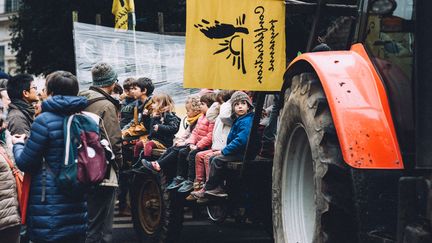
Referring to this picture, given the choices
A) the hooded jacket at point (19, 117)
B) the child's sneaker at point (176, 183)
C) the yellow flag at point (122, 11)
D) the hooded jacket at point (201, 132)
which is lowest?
the child's sneaker at point (176, 183)

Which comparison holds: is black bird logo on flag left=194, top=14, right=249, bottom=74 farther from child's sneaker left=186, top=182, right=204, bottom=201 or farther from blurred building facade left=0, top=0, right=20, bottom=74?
blurred building facade left=0, top=0, right=20, bottom=74

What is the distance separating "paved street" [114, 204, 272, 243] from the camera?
10.1 meters

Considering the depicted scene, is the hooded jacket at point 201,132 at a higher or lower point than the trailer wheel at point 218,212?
A: higher

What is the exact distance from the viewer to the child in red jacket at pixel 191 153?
28.8 feet

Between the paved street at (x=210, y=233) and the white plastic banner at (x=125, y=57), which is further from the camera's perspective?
the white plastic banner at (x=125, y=57)

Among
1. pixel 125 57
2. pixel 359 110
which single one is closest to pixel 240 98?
pixel 359 110

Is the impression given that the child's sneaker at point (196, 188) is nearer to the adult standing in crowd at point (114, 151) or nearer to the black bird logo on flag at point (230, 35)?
the adult standing in crowd at point (114, 151)

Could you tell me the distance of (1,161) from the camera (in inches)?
243

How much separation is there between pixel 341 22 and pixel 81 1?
21.4 meters

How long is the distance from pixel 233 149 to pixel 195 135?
5.17ft

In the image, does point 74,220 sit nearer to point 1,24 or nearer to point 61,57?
point 61,57

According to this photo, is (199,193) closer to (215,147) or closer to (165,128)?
(215,147)

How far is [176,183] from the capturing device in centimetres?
891

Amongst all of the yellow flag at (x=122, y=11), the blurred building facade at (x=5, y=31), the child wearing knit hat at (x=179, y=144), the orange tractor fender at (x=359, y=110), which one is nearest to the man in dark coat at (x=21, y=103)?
the child wearing knit hat at (x=179, y=144)
